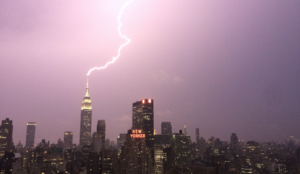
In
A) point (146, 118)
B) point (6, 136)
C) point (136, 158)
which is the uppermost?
point (146, 118)

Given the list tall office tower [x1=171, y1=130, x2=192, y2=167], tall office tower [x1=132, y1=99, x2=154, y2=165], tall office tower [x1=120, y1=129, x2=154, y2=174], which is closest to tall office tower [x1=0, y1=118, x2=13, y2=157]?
tall office tower [x1=132, y1=99, x2=154, y2=165]

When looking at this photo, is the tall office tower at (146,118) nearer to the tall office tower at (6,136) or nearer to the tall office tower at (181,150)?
the tall office tower at (181,150)

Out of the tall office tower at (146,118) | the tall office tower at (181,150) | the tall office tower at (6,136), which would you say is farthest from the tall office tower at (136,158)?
the tall office tower at (6,136)

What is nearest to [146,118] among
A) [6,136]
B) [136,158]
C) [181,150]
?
[181,150]

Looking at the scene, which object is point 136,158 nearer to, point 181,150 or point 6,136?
point 181,150

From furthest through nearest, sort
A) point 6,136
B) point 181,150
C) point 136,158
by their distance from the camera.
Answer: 1. point 6,136
2. point 181,150
3. point 136,158
